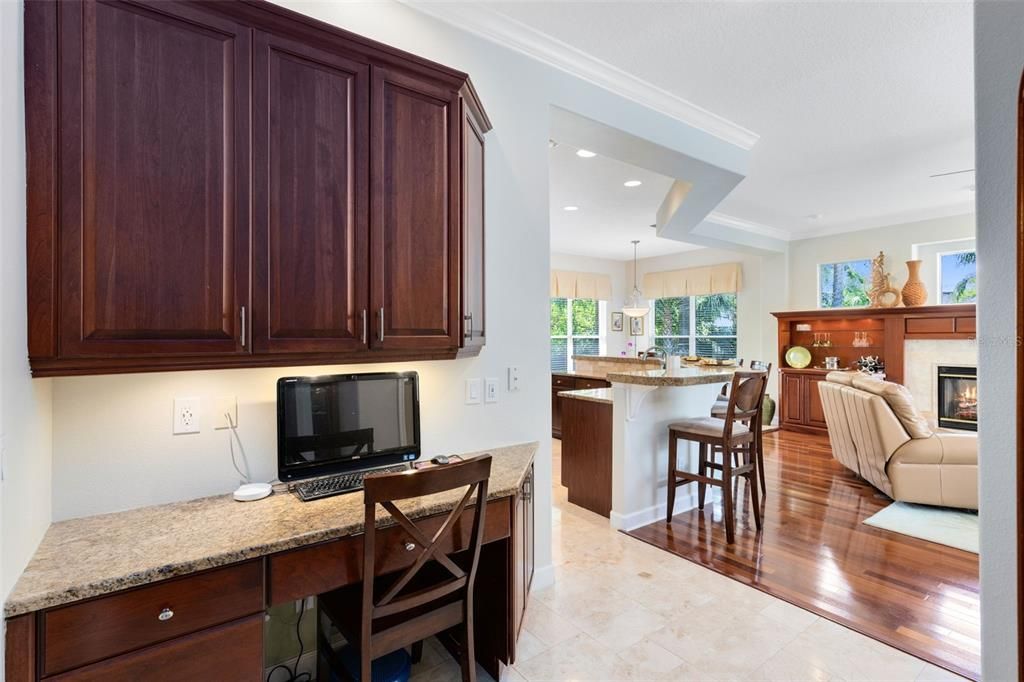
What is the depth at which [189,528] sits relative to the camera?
141cm

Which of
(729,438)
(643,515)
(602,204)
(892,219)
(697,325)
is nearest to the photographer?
(729,438)

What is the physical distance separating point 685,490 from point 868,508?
4.62ft

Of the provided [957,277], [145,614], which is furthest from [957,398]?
[145,614]

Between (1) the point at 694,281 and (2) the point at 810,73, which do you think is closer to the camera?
(2) the point at 810,73

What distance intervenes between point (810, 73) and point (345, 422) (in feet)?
10.3

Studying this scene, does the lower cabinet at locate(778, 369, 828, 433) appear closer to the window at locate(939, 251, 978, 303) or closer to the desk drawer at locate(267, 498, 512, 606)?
the window at locate(939, 251, 978, 303)

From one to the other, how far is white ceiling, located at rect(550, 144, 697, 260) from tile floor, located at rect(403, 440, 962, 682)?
3073mm

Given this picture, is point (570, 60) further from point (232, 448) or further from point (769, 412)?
point (769, 412)

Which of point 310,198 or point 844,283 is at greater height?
point 844,283

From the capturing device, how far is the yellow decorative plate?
6.81 metres

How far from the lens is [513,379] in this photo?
2404 millimetres

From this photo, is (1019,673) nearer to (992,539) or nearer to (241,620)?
(992,539)

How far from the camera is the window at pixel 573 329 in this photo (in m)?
8.78

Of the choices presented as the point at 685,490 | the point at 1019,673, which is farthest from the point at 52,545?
the point at 685,490
